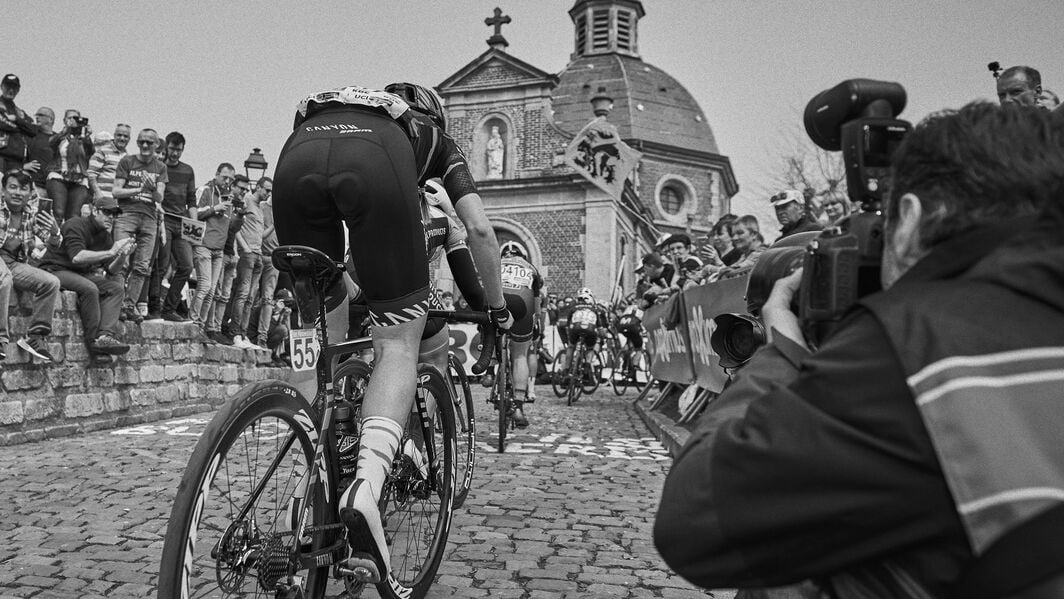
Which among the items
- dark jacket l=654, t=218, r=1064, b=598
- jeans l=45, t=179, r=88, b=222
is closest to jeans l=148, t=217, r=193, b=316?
jeans l=45, t=179, r=88, b=222

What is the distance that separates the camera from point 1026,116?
3.92 feet

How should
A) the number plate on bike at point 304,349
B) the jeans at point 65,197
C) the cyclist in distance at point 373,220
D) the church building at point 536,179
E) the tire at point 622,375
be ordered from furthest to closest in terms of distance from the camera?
the church building at point 536,179, the tire at point 622,375, the jeans at point 65,197, the number plate on bike at point 304,349, the cyclist in distance at point 373,220

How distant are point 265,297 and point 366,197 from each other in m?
11.8

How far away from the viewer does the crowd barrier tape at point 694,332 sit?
24.7ft

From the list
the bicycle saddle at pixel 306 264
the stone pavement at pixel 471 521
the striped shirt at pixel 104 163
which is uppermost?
the striped shirt at pixel 104 163

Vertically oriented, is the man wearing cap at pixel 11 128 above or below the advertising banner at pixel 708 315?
above

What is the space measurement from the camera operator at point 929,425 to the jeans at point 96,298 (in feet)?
29.5

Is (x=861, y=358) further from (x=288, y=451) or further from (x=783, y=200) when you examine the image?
(x=783, y=200)

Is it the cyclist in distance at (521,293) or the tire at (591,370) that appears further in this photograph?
the tire at (591,370)

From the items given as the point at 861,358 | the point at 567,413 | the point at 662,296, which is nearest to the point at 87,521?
the point at 861,358

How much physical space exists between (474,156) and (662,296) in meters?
24.4

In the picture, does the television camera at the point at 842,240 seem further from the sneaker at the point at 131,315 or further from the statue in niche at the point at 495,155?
the statue in niche at the point at 495,155

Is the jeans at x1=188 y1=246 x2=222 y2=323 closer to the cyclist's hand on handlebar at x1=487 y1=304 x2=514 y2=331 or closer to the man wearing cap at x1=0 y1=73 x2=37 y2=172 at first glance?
the man wearing cap at x1=0 y1=73 x2=37 y2=172

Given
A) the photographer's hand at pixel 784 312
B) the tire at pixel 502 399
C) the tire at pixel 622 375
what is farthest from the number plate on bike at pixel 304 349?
the tire at pixel 622 375
